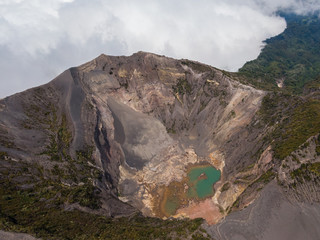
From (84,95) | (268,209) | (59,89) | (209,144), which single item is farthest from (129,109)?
(268,209)

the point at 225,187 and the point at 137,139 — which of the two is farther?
the point at 137,139

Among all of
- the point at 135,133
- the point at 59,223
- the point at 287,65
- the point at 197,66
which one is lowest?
the point at 59,223

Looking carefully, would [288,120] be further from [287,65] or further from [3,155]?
[287,65]

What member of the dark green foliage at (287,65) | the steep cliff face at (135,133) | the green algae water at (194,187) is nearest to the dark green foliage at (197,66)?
the steep cliff face at (135,133)

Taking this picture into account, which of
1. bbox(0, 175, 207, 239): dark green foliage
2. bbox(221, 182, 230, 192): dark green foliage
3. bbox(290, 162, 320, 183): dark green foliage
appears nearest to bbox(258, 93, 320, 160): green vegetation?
bbox(290, 162, 320, 183): dark green foliage

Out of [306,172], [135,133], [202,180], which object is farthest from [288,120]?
[135,133]

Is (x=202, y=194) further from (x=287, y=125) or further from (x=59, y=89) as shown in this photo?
(x=59, y=89)

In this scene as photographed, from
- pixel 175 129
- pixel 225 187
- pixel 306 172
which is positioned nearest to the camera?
pixel 306 172
